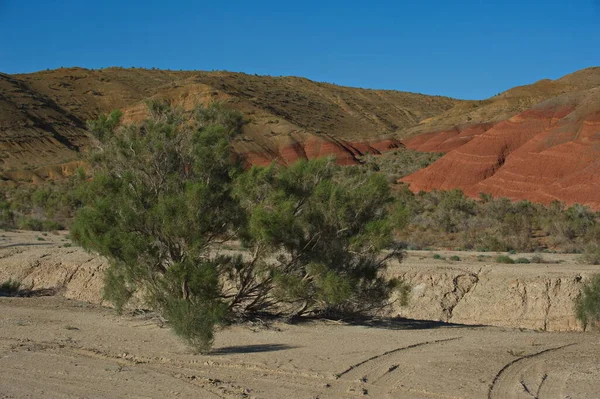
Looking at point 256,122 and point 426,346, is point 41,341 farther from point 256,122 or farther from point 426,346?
point 256,122

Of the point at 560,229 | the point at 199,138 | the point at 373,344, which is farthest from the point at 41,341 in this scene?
the point at 560,229

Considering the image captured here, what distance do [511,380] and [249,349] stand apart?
182 inches

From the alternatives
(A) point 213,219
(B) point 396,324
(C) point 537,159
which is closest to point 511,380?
(B) point 396,324

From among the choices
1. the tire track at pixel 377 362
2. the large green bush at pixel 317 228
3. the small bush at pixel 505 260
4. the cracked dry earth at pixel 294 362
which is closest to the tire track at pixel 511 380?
the cracked dry earth at pixel 294 362

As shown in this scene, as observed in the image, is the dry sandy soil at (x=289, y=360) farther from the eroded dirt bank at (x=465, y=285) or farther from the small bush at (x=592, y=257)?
the small bush at (x=592, y=257)

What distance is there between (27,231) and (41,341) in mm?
23132

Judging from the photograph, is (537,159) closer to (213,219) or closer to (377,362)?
(213,219)

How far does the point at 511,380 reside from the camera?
34.1 ft

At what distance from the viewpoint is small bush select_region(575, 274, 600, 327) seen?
15.9 meters

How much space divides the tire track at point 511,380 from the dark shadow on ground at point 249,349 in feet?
12.5

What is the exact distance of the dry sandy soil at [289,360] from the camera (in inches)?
378

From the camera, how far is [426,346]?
12852 millimetres

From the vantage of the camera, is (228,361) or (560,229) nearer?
(228,361)

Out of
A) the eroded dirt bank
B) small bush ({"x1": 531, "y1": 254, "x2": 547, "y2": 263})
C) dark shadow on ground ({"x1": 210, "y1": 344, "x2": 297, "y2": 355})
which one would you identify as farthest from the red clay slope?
dark shadow on ground ({"x1": 210, "y1": 344, "x2": 297, "y2": 355})
